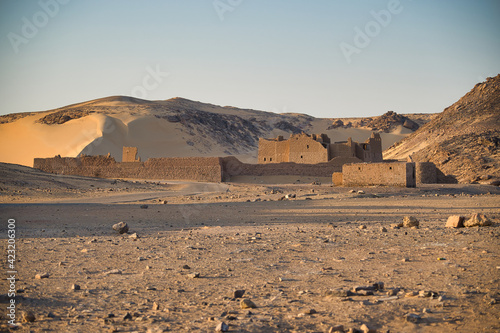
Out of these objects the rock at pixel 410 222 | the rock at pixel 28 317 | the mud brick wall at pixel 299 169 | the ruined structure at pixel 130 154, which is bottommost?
the rock at pixel 28 317

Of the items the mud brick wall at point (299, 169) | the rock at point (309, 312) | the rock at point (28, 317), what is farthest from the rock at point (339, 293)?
the mud brick wall at point (299, 169)

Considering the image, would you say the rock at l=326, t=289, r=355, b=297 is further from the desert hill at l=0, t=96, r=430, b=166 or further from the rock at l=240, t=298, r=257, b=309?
the desert hill at l=0, t=96, r=430, b=166

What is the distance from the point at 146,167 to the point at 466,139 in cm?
2471

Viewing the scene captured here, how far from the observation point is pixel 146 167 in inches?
1468

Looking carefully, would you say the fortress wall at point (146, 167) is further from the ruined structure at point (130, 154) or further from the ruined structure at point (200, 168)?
the ruined structure at point (130, 154)

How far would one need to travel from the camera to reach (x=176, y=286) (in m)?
5.76

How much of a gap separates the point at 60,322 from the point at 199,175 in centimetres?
3072

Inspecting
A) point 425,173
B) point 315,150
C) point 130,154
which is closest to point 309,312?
point 425,173

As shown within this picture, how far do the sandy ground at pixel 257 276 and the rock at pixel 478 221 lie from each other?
0.63 ft

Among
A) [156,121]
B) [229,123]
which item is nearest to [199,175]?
[156,121]

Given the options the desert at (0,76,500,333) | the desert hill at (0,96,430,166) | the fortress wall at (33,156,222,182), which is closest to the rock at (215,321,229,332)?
the desert at (0,76,500,333)

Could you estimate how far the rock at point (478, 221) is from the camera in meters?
9.76

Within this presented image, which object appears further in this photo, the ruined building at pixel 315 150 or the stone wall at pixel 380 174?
the ruined building at pixel 315 150

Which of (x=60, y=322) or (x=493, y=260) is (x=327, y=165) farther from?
(x=60, y=322)
